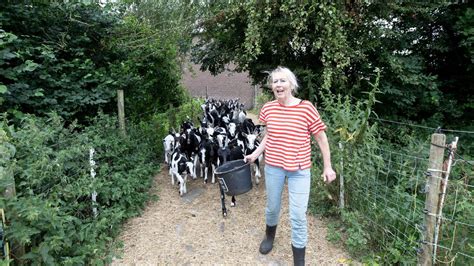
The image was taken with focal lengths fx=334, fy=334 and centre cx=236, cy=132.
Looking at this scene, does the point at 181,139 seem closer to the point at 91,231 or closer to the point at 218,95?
the point at 91,231

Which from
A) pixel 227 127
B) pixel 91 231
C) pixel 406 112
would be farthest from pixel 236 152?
pixel 406 112

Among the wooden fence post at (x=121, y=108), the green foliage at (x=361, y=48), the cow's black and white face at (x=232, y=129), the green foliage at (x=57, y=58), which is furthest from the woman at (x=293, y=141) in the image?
the cow's black and white face at (x=232, y=129)

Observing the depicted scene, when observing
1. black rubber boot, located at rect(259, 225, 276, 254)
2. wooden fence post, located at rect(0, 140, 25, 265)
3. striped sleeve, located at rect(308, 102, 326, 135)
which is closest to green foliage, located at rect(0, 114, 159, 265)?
wooden fence post, located at rect(0, 140, 25, 265)

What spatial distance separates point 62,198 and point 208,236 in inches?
62.1

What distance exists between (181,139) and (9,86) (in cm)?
252

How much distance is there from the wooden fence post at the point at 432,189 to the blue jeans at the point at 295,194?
3.20ft

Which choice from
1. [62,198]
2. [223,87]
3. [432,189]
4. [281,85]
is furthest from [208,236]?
[223,87]

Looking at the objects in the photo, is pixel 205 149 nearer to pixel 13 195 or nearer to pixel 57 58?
pixel 57 58

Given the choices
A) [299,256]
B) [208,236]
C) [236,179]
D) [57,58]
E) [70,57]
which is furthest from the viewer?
[70,57]

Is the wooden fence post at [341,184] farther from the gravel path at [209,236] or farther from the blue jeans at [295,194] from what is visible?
the blue jeans at [295,194]

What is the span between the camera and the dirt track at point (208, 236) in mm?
3348

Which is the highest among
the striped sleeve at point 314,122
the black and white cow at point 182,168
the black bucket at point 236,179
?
the striped sleeve at point 314,122

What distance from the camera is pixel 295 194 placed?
2.78 m

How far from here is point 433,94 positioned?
20.9 ft
